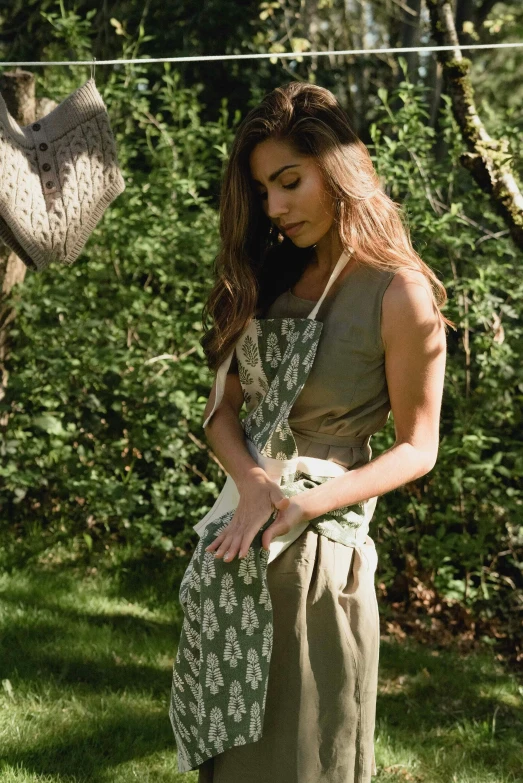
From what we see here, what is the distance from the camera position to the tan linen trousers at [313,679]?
193cm

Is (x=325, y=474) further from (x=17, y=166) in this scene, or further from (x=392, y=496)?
(x=392, y=496)

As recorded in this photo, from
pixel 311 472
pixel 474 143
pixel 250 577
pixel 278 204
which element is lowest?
pixel 250 577

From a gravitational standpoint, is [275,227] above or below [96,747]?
above

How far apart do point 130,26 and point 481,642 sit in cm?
516

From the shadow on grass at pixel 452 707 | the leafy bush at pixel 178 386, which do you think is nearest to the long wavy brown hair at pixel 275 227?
the shadow on grass at pixel 452 707

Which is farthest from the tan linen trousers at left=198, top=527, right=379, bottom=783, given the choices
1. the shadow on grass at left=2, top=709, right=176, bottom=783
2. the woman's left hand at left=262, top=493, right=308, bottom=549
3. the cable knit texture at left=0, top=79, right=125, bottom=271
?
the shadow on grass at left=2, top=709, right=176, bottom=783

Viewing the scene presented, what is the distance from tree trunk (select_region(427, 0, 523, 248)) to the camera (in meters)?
3.18

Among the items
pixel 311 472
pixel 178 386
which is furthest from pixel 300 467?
pixel 178 386

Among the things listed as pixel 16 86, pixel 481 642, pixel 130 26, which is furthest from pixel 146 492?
pixel 130 26

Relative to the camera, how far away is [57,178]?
2189 millimetres

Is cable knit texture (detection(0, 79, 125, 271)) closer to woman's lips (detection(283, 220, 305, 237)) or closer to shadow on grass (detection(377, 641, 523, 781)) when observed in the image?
woman's lips (detection(283, 220, 305, 237))

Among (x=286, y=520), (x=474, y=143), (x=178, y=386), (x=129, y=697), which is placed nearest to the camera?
(x=286, y=520)

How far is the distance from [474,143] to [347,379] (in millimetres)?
1591

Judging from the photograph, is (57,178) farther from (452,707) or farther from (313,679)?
(452,707)
